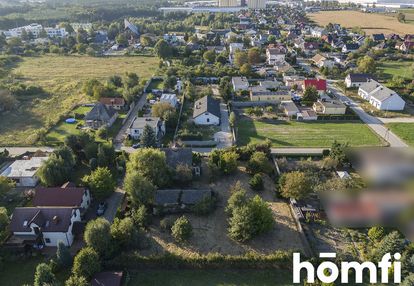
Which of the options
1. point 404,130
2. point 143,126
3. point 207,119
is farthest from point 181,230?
point 404,130

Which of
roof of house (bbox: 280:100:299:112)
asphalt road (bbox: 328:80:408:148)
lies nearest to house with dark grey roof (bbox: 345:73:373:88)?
asphalt road (bbox: 328:80:408:148)

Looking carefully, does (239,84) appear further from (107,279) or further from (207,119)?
(107,279)

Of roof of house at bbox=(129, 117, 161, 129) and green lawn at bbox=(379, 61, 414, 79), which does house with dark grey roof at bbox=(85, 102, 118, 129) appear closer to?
roof of house at bbox=(129, 117, 161, 129)

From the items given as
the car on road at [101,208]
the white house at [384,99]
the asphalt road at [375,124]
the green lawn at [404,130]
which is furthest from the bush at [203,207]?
the white house at [384,99]

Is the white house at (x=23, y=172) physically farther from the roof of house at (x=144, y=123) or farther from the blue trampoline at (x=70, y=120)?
the blue trampoline at (x=70, y=120)

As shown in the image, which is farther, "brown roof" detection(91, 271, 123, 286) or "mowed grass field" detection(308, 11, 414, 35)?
"mowed grass field" detection(308, 11, 414, 35)
